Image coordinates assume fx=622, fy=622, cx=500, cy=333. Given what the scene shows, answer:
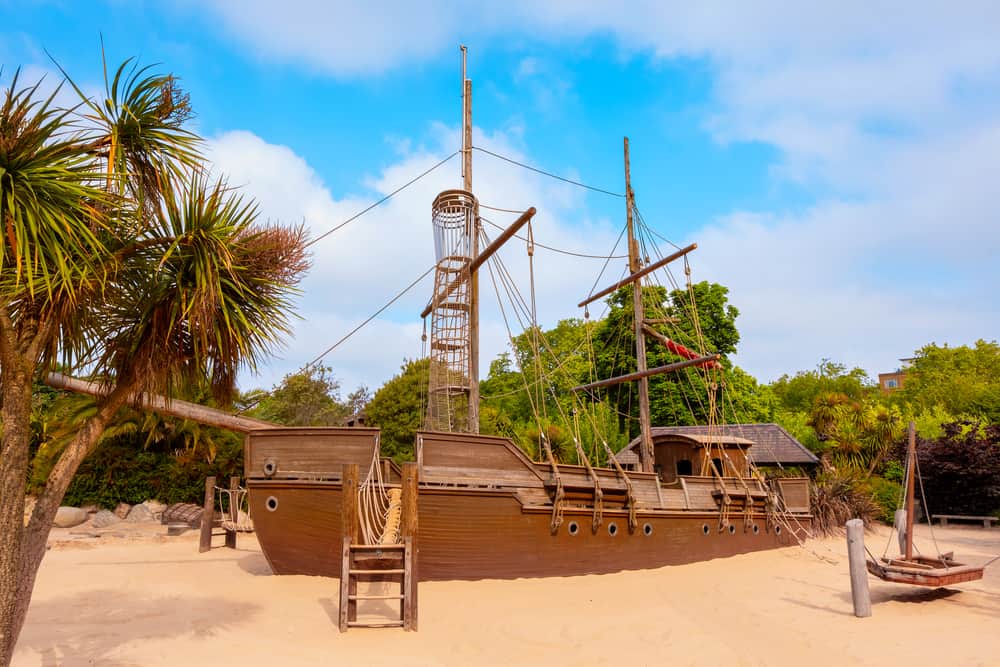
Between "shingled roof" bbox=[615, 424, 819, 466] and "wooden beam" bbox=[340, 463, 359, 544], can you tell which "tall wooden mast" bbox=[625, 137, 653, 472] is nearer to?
"shingled roof" bbox=[615, 424, 819, 466]

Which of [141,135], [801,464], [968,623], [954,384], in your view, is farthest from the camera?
[954,384]

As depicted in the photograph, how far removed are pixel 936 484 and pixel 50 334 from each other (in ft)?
90.6

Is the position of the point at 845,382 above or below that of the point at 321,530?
above

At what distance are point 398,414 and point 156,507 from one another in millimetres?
8108

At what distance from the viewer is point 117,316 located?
17.0ft

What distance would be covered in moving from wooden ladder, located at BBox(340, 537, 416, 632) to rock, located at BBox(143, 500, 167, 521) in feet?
46.9

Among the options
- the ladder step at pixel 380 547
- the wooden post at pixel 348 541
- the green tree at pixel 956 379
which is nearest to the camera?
the wooden post at pixel 348 541

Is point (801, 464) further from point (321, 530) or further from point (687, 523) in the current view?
point (321, 530)

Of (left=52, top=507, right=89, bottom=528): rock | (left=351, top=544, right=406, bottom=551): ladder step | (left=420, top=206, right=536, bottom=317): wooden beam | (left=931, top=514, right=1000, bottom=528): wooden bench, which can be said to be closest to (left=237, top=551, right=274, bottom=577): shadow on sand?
(left=351, top=544, right=406, bottom=551): ladder step

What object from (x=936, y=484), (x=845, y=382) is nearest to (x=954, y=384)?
(x=845, y=382)

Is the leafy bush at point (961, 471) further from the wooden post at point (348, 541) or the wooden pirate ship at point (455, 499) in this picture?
the wooden post at point (348, 541)

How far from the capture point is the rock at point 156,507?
19141mm

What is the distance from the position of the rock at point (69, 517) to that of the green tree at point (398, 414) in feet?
29.8

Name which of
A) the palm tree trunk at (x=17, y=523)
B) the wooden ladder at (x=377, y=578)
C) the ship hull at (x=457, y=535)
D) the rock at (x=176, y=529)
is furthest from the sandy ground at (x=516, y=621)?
the rock at (x=176, y=529)
